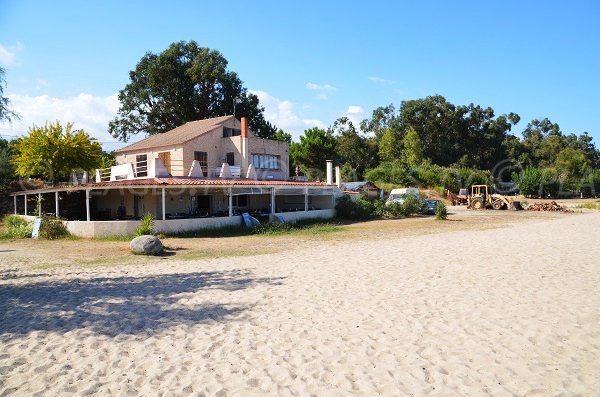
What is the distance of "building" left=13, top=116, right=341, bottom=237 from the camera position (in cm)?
2291

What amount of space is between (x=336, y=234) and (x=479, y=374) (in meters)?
15.8

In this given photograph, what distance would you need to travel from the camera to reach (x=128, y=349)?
5.57m

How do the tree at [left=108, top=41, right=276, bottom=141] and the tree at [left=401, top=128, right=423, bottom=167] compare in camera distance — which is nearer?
the tree at [left=108, top=41, right=276, bottom=141]

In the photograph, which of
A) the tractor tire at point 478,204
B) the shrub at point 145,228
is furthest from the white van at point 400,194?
the shrub at point 145,228

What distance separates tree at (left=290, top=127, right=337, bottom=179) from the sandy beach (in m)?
38.4

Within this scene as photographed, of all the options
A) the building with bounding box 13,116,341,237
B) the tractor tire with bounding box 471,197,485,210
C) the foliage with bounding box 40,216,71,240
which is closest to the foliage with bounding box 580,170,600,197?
the tractor tire with bounding box 471,197,485,210

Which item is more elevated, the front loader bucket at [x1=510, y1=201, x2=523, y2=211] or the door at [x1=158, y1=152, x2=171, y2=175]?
the door at [x1=158, y1=152, x2=171, y2=175]

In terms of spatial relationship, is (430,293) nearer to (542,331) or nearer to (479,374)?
(542,331)

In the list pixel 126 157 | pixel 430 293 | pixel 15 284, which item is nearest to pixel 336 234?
pixel 430 293

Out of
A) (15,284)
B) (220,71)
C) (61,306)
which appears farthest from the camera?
(220,71)

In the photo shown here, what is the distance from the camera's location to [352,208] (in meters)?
30.0

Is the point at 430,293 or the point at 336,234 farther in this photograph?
the point at 336,234

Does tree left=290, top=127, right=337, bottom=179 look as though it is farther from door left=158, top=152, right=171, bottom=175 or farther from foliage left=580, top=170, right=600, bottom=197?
foliage left=580, top=170, right=600, bottom=197

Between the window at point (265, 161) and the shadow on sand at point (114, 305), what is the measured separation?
21697mm
